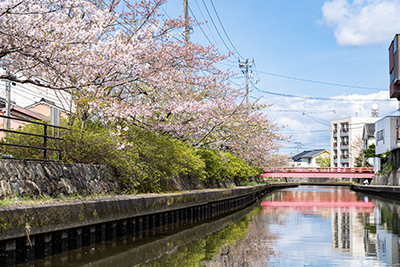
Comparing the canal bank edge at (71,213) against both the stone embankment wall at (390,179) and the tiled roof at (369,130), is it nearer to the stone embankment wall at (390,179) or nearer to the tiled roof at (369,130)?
the stone embankment wall at (390,179)

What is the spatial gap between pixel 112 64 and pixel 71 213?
15.2ft

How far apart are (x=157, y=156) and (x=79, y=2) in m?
6.41

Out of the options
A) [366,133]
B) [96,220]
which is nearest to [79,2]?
[96,220]

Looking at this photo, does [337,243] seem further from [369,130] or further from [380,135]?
[369,130]

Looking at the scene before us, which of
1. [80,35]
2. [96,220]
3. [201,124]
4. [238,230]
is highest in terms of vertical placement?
[80,35]

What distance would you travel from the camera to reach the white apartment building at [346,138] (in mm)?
95694

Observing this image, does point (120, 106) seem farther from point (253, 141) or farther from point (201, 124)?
point (253, 141)

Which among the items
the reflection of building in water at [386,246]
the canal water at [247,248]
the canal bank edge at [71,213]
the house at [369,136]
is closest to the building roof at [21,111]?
the canal water at [247,248]

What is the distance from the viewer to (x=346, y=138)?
330ft

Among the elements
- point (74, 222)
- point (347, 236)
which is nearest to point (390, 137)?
point (347, 236)

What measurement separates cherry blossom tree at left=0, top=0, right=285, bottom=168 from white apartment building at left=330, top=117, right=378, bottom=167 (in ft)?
253

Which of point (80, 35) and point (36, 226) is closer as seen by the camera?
point (36, 226)

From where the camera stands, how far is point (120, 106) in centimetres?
1298

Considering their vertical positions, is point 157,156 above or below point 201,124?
below
